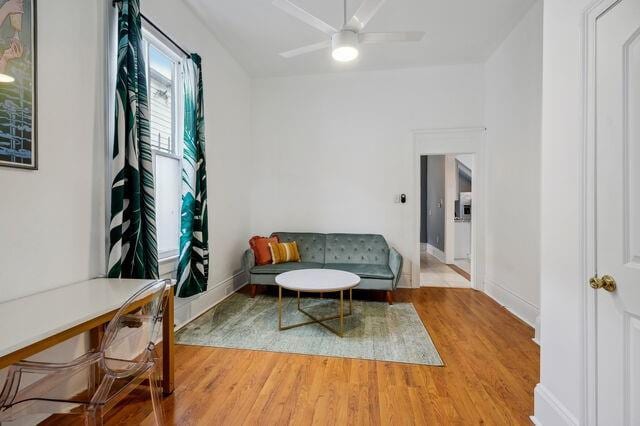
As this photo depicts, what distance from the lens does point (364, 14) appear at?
2102 millimetres

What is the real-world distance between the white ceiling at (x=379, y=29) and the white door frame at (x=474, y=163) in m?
1.01

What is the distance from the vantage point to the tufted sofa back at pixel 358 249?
4.00 m

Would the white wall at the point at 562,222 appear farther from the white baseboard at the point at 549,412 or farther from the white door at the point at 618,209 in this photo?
the white door at the point at 618,209

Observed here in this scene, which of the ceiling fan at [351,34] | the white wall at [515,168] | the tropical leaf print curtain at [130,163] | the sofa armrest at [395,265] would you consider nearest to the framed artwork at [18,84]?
the tropical leaf print curtain at [130,163]

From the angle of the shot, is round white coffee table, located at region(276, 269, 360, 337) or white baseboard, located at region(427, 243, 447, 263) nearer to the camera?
round white coffee table, located at region(276, 269, 360, 337)

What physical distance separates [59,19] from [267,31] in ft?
6.97

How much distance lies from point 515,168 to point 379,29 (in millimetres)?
2246

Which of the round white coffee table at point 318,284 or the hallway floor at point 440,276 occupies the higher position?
the round white coffee table at point 318,284

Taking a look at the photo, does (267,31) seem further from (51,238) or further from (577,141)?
(577,141)

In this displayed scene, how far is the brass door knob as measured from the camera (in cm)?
112

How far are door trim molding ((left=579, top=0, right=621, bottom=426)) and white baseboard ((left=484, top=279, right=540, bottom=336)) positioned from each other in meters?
1.59

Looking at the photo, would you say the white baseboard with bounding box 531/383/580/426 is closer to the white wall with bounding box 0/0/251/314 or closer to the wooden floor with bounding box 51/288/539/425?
the wooden floor with bounding box 51/288/539/425

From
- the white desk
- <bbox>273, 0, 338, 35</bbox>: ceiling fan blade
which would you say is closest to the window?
the white desk

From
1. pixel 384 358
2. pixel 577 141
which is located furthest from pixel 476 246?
pixel 577 141
